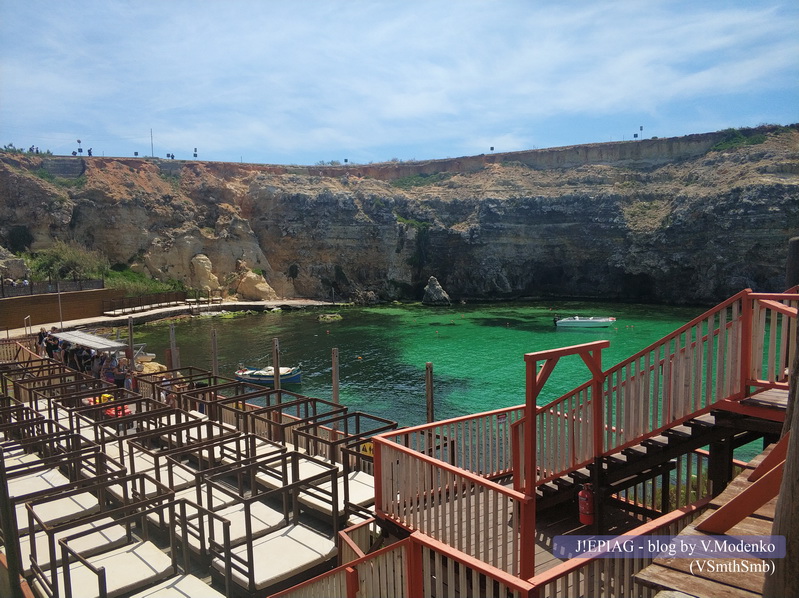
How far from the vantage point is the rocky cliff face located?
5075 centimetres

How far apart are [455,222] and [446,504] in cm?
5854

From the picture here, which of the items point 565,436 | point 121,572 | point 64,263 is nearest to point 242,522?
point 121,572

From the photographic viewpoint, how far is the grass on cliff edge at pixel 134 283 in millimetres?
47947

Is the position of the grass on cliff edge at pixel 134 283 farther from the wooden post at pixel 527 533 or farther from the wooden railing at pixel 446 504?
the wooden post at pixel 527 533

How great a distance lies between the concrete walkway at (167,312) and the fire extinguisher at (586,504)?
111ft

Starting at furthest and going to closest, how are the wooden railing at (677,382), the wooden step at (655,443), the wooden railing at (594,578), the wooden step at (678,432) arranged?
the wooden step at (655,443)
the wooden step at (678,432)
the wooden railing at (677,382)
the wooden railing at (594,578)

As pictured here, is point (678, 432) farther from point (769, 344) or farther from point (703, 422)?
point (769, 344)

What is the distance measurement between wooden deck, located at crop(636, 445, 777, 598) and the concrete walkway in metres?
36.1

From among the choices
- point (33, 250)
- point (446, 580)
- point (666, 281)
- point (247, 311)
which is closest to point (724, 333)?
point (446, 580)

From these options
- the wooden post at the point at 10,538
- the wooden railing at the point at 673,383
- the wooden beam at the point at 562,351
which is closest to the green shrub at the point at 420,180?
the wooden railing at the point at 673,383

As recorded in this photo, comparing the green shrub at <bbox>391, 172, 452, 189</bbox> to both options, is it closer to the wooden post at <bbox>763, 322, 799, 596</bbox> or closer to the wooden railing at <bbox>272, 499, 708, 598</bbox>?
the wooden railing at <bbox>272, 499, 708, 598</bbox>

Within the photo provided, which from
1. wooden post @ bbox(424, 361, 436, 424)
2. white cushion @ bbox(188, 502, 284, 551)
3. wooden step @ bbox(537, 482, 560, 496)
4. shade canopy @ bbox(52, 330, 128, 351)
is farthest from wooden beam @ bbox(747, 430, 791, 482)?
shade canopy @ bbox(52, 330, 128, 351)

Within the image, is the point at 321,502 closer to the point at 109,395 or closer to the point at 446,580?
the point at 446,580

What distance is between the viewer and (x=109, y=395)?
1373cm
